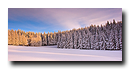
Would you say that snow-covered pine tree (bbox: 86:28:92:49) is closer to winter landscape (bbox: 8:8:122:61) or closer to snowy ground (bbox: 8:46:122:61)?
winter landscape (bbox: 8:8:122:61)

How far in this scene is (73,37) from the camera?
25750mm

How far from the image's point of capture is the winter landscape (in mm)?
8789

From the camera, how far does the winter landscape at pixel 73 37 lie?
8789 millimetres

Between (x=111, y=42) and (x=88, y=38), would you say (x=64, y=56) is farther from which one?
(x=111, y=42)

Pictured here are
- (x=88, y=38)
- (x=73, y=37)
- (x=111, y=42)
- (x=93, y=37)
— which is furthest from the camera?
(x=73, y=37)

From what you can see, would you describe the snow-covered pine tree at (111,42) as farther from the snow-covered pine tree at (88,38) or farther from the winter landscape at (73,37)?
the snow-covered pine tree at (88,38)

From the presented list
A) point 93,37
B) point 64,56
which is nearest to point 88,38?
point 93,37

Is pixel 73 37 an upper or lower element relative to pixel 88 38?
upper

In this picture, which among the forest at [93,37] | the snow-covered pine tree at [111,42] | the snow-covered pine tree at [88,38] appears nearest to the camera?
the forest at [93,37]

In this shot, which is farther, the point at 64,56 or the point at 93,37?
the point at 93,37

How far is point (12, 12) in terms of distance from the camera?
938 cm

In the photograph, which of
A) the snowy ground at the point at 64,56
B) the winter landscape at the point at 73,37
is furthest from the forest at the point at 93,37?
the snowy ground at the point at 64,56
